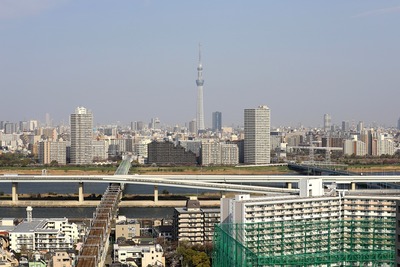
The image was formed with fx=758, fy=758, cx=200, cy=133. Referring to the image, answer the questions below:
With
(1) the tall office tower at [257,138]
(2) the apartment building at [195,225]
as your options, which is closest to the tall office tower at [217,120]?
(1) the tall office tower at [257,138]

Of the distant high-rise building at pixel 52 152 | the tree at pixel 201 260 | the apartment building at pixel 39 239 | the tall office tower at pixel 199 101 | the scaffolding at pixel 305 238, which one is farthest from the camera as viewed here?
the tall office tower at pixel 199 101

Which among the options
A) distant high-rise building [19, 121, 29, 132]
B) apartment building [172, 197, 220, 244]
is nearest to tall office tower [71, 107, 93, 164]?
apartment building [172, 197, 220, 244]

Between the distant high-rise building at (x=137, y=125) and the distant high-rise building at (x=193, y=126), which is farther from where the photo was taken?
the distant high-rise building at (x=137, y=125)

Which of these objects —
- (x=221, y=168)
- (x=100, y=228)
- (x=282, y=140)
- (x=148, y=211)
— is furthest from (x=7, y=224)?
(x=282, y=140)

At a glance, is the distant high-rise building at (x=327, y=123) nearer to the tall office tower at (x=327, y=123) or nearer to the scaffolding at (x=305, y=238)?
the tall office tower at (x=327, y=123)

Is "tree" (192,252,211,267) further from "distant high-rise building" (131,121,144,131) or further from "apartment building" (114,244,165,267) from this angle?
"distant high-rise building" (131,121,144,131)

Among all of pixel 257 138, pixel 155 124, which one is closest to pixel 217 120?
pixel 155 124
